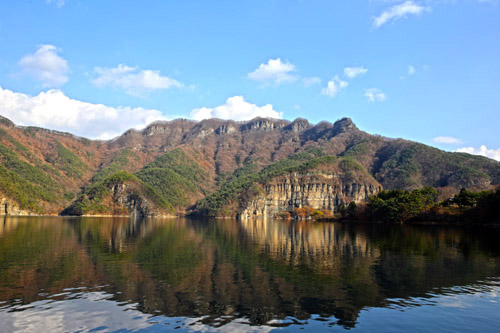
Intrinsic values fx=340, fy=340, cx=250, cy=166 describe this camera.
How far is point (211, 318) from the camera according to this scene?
2198 centimetres

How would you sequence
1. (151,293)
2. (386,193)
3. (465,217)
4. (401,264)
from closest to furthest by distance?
(151,293)
(401,264)
(465,217)
(386,193)

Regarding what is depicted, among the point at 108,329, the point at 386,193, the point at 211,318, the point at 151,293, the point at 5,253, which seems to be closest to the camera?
the point at 108,329

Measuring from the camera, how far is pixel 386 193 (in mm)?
168375

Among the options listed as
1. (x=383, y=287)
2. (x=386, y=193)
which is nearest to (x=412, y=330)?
(x=383, y=287)

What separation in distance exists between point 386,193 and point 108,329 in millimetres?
166458

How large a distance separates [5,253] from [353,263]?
47228 millimetres

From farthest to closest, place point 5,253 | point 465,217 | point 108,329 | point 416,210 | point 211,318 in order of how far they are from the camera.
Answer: point 416,210 → point 465,217 → point 5,253 → point 211,318 → point 108,329

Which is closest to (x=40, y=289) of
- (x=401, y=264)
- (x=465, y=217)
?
(x=401, y=264)

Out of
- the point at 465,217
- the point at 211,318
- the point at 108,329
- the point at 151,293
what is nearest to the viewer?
the point at 108,329

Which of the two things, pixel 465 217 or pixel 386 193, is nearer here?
pixel 465 217

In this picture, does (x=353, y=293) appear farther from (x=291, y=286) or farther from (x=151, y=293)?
(x=151, y=293)

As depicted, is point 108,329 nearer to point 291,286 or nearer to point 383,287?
point 291,286

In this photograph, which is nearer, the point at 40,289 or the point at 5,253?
the point at 40,289

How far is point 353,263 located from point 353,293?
15312 millimetres
